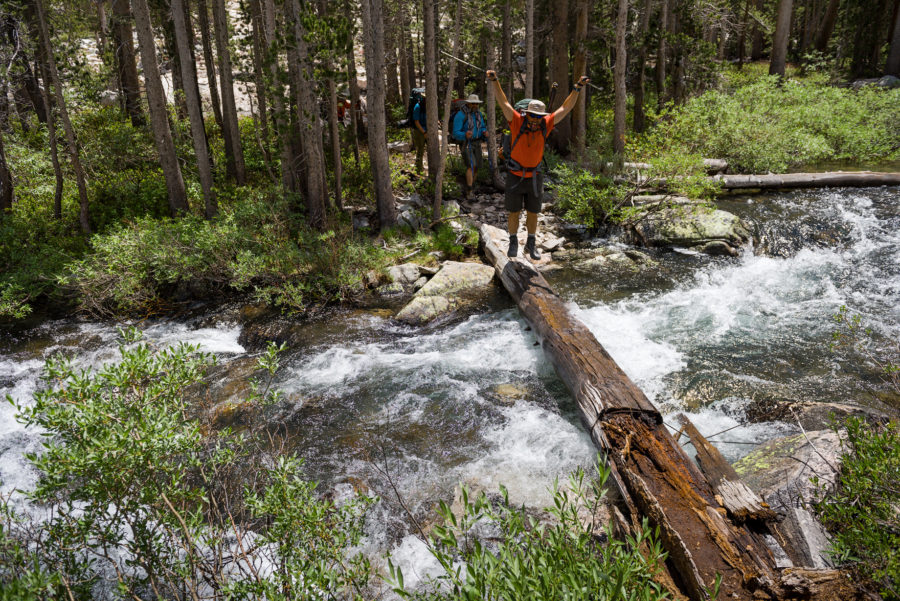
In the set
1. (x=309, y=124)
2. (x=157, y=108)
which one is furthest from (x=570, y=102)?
(x=157, y=108)

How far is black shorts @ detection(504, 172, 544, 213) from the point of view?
287 inches

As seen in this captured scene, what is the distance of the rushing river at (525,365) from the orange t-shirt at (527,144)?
7.29ft

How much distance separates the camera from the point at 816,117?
15172mm

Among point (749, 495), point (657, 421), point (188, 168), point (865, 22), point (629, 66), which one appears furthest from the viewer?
point (865, 22)

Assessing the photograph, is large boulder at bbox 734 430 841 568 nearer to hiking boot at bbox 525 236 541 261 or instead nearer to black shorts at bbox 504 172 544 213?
black shorts at bbox 504 172 544 213

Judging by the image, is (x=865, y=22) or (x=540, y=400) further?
(x=865, y=22)

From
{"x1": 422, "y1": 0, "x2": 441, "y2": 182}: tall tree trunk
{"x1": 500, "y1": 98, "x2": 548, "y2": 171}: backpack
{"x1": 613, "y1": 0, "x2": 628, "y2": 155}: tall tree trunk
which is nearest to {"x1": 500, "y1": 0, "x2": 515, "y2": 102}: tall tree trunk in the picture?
{"x1": 613, "y1": 0, "x2": 628, "y2": 155}: tall tree trunk

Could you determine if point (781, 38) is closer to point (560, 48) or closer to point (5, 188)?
point (560, 48)

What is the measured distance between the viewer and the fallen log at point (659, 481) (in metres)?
2.99

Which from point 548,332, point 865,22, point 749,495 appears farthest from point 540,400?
point 865,22

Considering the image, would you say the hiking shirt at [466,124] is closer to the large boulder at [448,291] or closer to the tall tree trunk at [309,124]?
the tall tree trunk at [309,124]

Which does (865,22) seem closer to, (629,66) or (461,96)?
(629,66)

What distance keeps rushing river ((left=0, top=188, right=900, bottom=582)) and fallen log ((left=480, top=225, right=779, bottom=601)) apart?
487mm

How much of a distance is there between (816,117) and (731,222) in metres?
8.49
